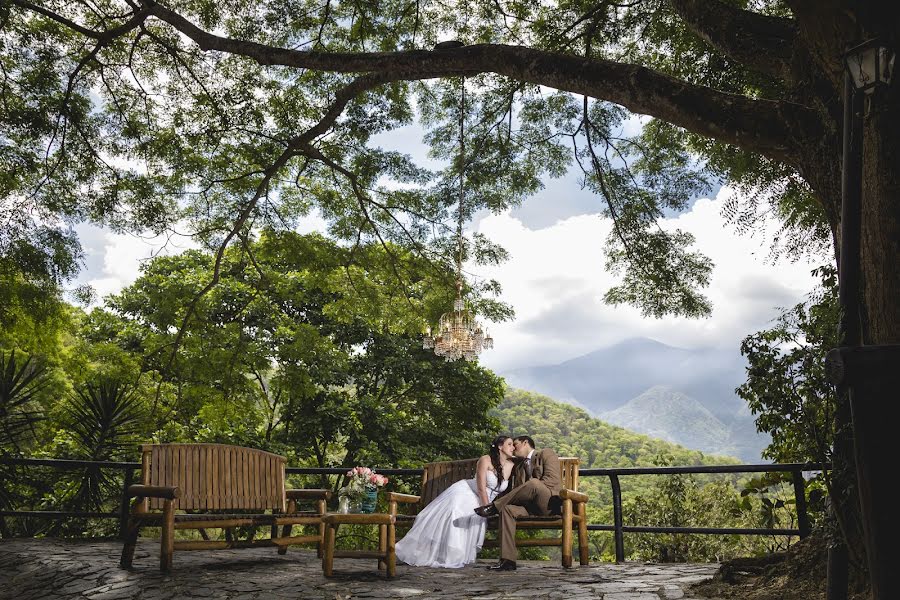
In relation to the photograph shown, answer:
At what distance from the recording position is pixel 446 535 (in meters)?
6.45

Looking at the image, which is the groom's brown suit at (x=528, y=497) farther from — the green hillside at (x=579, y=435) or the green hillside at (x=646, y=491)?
the green hillside at (x=579, y=435)

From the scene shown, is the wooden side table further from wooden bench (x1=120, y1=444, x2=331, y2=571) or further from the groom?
the groom

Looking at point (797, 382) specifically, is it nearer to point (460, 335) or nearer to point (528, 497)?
point (528, 497)

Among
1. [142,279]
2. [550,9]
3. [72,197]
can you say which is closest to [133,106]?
[72,197]

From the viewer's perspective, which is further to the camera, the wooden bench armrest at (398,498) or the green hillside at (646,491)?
the green hillside at (646,491)

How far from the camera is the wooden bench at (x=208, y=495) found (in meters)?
5.55

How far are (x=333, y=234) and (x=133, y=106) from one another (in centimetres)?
313

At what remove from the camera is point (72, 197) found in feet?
29.4

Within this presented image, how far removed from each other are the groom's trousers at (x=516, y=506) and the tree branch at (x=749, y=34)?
12.4 feet

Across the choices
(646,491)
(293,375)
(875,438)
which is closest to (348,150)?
(293,375)

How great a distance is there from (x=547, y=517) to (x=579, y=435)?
22.5 metres

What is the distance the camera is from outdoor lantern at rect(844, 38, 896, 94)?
2854 mm

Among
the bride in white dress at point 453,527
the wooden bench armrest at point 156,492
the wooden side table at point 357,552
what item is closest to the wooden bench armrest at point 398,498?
the bride in white dress at point 453,527

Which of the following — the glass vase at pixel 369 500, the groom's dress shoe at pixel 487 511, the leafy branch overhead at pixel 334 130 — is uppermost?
the leafy branch overhead at pixel 334 130
